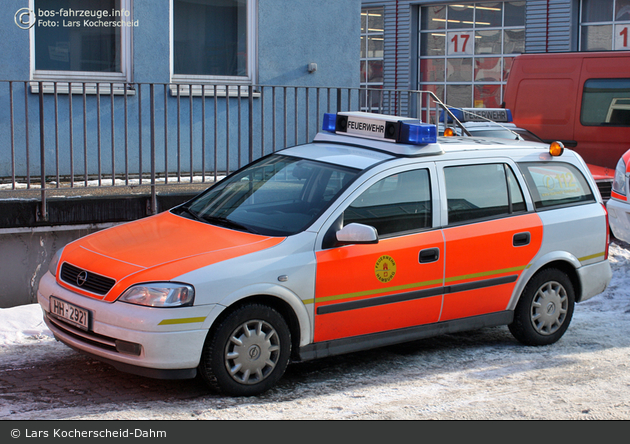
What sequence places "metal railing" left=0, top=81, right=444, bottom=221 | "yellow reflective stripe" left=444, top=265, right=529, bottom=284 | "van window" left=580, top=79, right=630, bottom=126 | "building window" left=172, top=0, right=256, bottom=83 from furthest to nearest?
"van window" left=580, top=79, right=630, bottom=126
"building window" left=172, top=0, right=256, bottom=83
"metal railing" left=0, top=81, right=444, bottom=221
"yellow reflective stripe" left=444, top=265, right=529, bottom=284

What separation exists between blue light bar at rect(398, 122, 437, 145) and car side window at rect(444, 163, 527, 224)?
0.26m

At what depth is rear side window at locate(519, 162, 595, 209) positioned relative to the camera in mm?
5961

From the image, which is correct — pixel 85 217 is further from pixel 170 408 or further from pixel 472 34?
pixel 472 34

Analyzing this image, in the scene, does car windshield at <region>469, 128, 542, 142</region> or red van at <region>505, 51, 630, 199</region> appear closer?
car windshield at <region>469, 128, 542, 142</region>

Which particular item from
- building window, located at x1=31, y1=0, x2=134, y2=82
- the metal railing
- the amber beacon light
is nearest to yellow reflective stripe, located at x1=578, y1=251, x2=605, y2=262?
the amber beacon light

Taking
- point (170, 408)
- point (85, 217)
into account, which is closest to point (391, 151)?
point (170, 408)

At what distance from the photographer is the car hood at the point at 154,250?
4469 mm

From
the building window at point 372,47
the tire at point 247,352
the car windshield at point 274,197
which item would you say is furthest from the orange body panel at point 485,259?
the building window at point 372,47

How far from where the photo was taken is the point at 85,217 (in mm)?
7281

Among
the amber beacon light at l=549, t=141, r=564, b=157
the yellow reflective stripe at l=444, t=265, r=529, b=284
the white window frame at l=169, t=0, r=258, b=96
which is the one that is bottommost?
the yellow reflective stripe at l=444, t=265, r=529, b=284

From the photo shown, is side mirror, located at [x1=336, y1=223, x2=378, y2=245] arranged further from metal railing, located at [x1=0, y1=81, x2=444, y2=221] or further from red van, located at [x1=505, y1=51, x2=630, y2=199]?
red van, located at [x1=505, y1=51, x2=630, y2=199]

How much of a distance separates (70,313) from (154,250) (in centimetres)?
64

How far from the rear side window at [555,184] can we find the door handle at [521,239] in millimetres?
302

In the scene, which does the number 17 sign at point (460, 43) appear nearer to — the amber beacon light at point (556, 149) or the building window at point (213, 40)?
the building window at point (213, 40)
